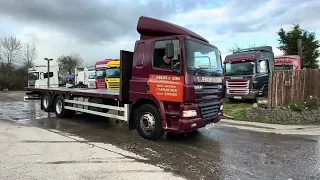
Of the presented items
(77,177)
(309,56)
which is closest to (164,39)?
(77,177)

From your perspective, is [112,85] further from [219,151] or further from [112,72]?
[219,151]

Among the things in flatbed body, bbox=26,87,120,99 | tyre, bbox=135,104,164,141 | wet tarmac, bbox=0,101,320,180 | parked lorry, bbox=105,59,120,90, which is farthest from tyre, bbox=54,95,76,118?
parked lorry, bbox=105,59,120,90

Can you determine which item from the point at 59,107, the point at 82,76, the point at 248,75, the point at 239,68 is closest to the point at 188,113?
the point at 59,107

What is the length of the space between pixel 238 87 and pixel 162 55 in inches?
356

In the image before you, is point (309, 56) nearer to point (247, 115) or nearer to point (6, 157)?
point (247, 115)

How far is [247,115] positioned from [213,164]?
236 inches

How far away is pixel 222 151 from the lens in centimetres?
605

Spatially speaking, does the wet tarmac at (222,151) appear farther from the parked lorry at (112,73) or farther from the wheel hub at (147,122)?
the parked lorry at (112,73)

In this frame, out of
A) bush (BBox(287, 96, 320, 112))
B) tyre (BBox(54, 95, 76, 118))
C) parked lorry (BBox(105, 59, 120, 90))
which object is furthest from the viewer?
parked lorry (BBox(105, 59, 120, 90))

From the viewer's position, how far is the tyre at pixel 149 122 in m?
6.70

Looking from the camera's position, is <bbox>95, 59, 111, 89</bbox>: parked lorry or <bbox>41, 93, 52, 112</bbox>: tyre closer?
<bbox>41, 93, 52, 112</bbox>: tyre

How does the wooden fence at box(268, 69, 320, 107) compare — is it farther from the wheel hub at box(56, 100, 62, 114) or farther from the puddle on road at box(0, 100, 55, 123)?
the puddle on road at box(0, 100, 55, 123)

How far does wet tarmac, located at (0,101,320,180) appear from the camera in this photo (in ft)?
15.6

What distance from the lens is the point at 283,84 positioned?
1041 cm
